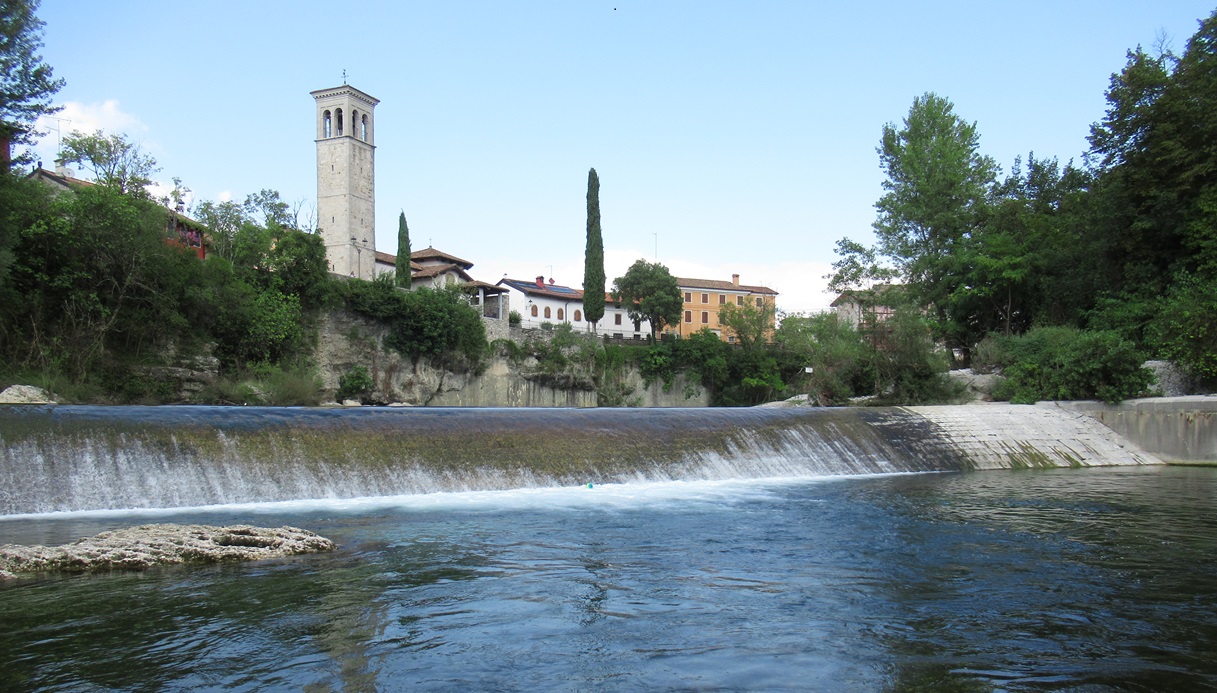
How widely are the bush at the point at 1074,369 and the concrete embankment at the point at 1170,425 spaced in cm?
60

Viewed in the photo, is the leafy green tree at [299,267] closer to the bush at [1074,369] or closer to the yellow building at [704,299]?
the bush at [1074,369]

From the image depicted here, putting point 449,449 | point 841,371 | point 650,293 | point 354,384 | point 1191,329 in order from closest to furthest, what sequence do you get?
point 449,449, point 1191,329, point 841,371, point 354,384, point 650,293

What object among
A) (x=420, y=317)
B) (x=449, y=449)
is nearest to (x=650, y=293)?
(x=420, y=317)

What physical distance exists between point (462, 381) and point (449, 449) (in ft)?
87.8

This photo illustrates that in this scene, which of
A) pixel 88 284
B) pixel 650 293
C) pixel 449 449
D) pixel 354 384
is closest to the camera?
pixel 449 449

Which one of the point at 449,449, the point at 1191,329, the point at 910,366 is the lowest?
the point at 449,449

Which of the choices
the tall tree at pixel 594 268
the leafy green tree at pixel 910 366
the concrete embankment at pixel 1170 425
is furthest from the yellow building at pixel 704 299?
the concrete embankment at pixel 1170 425

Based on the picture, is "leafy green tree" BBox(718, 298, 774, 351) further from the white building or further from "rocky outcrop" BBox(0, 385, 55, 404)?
"rocky outcrop" BBox(0, 385, 55, 404)

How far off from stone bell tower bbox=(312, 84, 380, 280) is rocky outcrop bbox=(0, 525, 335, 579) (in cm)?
4661

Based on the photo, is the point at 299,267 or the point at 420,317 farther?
the point at 420,317

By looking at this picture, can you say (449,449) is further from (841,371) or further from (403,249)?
(403,249)

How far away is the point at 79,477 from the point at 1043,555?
1222 cm

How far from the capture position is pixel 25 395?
801 inches

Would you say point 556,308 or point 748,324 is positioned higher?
point 556,308
